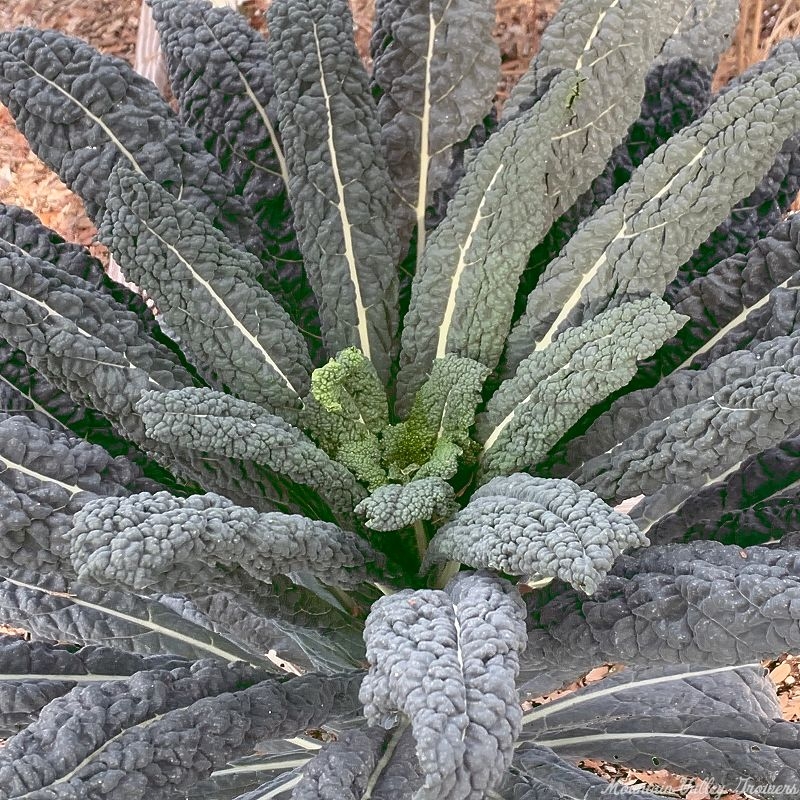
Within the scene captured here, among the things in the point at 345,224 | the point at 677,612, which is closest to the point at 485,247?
the point at 345,224

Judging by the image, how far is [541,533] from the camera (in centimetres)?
56

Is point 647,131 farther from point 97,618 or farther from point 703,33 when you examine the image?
point 97,618

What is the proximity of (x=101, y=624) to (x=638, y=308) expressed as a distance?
60 centimetres

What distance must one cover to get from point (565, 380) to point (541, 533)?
19 centimetres

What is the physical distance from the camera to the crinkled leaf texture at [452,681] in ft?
1.48

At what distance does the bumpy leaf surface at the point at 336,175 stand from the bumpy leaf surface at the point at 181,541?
29 cm

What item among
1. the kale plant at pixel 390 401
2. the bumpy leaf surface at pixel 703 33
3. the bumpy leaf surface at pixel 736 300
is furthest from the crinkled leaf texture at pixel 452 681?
the bumpy leaf surface at pixel 703 33

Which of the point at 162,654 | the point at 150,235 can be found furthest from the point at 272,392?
the point at 162,654

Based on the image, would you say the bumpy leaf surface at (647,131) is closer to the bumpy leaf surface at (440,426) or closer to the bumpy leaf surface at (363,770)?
the bumpy leaf surface at (440,426)

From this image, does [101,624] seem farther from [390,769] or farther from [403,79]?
[403,79]

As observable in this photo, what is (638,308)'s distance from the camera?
2.20 feet

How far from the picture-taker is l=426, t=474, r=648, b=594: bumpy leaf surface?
515 mm

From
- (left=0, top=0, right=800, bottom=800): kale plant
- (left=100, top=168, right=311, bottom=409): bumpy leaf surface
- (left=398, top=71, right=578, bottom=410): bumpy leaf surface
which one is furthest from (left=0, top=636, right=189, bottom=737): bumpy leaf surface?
(left=398, top=71, right=578, bottom=410): bumpy leaf surface

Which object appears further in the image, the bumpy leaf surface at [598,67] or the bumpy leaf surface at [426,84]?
the bumpy leaf surface at [426,84]
